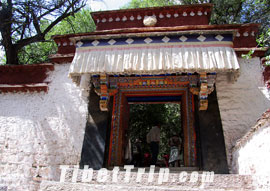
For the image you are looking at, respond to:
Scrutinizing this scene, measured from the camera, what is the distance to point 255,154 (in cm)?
296

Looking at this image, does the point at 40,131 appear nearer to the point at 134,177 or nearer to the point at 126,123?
the point at 126,123

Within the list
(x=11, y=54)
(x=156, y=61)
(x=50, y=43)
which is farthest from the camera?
(x=50, y=43)

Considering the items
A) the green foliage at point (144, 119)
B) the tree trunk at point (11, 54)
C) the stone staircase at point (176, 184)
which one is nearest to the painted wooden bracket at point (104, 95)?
the stone staircase at point (176, 184)

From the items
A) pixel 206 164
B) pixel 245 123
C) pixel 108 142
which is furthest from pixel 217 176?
pixel 108 142

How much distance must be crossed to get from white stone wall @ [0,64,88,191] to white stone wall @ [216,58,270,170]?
260 centimetres

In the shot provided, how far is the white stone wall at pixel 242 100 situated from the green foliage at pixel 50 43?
18.0 feet

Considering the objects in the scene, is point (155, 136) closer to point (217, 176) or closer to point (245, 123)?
point (245, 123)

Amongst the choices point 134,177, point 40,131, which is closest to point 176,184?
point 134,177

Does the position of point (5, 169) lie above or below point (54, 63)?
below

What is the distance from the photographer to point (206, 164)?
4.02m

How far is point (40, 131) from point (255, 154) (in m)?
3.72

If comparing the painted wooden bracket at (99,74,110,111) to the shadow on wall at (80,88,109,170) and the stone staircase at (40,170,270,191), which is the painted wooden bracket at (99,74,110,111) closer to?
the shadow on wall at (80,88,109,170)

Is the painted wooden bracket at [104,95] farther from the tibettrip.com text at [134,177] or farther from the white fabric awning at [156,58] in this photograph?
the tibettrip.com text at [134,177]

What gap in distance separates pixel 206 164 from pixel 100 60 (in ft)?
7.89
